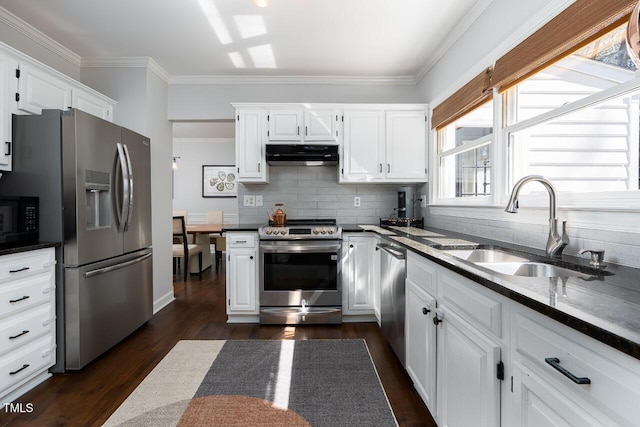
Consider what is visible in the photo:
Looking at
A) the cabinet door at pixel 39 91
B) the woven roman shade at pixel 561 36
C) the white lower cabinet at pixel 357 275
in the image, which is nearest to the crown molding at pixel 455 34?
the woven roman shade at pixel 561 36

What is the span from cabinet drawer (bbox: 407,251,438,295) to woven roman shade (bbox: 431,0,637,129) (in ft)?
3.87

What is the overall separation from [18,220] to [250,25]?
212 cm

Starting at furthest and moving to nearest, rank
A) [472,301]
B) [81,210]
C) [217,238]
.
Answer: [217,238]
[81,210]
[472,301]

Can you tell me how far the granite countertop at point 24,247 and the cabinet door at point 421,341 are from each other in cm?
226

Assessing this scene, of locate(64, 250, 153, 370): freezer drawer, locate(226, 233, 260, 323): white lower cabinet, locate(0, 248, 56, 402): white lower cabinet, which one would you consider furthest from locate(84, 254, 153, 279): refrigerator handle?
locate(226, 233, 260, 323): white lower cabinet

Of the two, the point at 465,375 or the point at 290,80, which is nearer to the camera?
the point at 465,375

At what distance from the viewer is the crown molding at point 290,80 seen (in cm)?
377

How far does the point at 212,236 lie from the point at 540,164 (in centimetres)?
573

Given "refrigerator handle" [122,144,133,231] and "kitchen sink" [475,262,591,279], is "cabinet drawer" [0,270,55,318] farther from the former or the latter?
"kitchen sink" [475,262,591,279]

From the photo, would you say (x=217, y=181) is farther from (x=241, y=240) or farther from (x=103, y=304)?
(x=103, y=304)

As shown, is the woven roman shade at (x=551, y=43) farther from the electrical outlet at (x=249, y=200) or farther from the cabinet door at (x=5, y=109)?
the cabinet door at (x=5, y=109)

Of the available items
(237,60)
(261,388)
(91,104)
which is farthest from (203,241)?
(261,388)

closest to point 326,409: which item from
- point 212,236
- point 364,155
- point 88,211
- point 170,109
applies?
point 88,211

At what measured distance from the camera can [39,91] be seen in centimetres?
243
